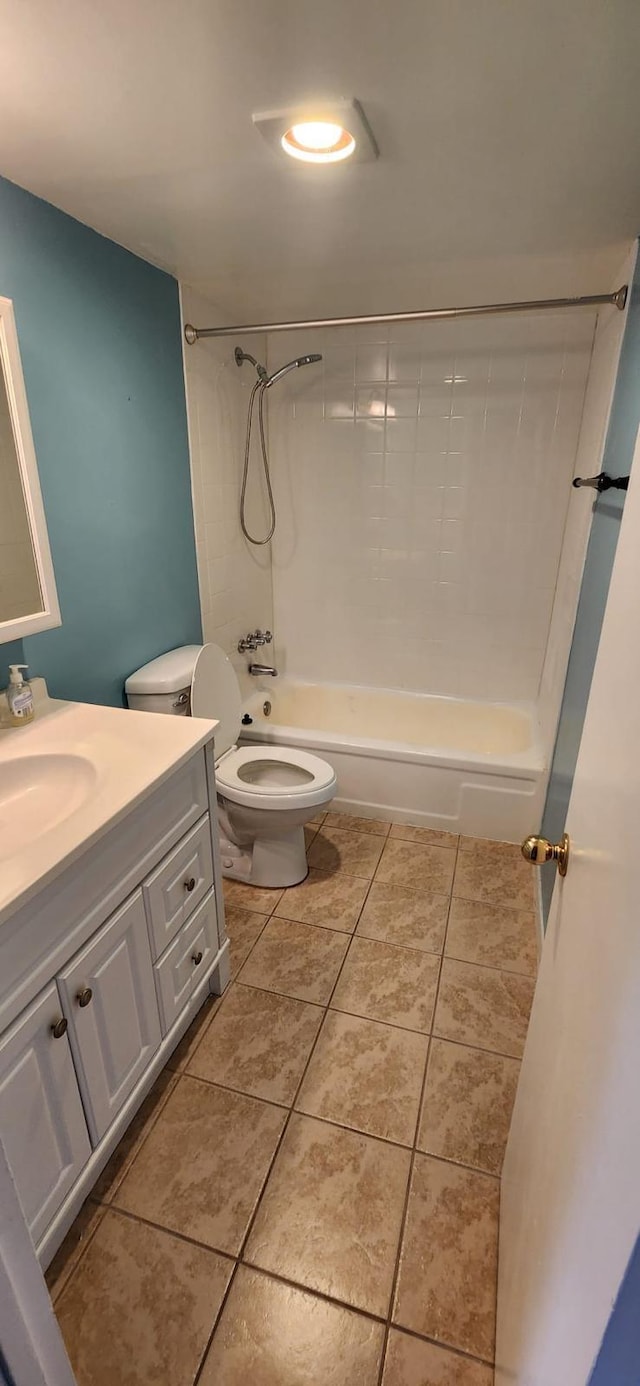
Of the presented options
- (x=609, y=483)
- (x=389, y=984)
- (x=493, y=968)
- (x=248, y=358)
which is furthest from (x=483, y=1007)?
(x=248, y=358)

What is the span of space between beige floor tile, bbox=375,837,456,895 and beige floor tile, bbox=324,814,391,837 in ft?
0.28

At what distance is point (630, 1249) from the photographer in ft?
1.30

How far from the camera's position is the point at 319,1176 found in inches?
49.9

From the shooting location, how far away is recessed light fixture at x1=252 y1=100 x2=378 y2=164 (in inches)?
42.5

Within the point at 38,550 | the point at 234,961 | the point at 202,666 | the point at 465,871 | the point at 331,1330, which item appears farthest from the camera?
the point at 465,871

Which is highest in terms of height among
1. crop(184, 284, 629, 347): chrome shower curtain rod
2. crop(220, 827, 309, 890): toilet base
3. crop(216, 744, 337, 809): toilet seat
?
crop(184, 284, 629, 347): chrome shower curtain rod

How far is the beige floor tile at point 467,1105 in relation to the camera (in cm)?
131

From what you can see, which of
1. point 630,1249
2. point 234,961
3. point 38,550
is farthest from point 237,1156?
point 38,550

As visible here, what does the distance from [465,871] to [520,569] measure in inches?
53.6

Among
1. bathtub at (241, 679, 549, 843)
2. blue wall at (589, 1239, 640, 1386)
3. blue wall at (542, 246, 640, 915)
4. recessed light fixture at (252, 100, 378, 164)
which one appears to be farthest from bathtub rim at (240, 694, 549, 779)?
blue wall at (589, 1239, 640, 1386)

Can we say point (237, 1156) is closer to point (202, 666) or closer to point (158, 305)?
point (202, 666)

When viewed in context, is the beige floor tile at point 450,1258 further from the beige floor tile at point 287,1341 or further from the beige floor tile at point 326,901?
the beige floor tile at point 326,901

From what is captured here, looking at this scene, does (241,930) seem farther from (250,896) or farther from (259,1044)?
(259,1044)

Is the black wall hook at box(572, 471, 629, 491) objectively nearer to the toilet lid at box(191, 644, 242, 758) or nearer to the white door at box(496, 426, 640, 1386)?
the white door at box(496, 426, 640, 1386)
